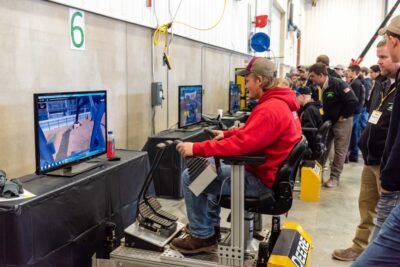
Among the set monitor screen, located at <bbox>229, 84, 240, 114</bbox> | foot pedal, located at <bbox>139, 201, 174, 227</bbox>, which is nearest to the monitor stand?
foot pedal, located at <bbox>139, 201, 174, 227</bbox>

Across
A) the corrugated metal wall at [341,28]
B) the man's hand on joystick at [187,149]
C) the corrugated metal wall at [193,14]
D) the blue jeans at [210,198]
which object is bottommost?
the blue jeans at [210,198]

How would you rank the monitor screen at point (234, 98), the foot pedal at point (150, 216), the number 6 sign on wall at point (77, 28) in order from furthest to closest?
the monitor screen at point (234, 98) → the number 6 sign on wall at point (77, 28) → the foot pedal at point (150, 216)

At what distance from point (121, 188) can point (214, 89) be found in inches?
169

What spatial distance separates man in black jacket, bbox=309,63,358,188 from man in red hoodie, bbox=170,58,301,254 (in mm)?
2622

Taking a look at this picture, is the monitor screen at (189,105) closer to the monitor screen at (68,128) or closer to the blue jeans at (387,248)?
the monitor screen at (68,128)

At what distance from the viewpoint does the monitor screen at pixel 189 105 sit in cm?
435

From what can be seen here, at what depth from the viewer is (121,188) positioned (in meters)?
2.78

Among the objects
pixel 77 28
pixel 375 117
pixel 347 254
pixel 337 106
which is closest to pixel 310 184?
pixel 337 106

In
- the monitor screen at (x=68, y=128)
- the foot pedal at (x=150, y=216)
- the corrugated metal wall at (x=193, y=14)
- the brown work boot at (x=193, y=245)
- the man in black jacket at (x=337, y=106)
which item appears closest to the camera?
the monitor screen at (x=68, y=128)

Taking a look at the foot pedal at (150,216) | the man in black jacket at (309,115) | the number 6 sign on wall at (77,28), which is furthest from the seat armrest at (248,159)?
the man in black jacket at (309,115)

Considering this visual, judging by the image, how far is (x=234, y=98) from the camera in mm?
7027

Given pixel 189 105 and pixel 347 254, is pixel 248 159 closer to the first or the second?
pixel 347 254

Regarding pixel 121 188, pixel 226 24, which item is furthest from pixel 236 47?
pixel 121 188

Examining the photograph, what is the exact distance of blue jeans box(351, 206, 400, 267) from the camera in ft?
4.99
